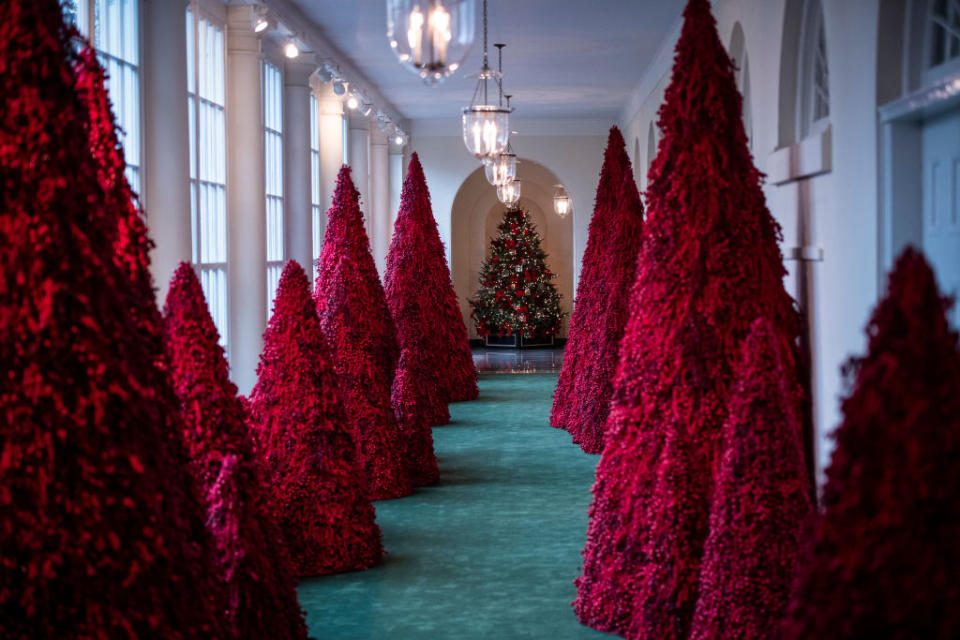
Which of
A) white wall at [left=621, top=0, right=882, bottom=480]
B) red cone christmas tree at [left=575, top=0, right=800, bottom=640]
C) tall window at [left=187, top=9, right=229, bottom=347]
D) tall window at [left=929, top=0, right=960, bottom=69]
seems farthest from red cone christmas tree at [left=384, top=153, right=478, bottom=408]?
tall window at [left=929, top=0, right=960, bottom=69]

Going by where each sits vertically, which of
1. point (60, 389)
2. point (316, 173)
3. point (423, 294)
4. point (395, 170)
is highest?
point (395, 170)

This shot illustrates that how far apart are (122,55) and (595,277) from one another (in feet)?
15.7

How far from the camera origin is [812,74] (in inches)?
228

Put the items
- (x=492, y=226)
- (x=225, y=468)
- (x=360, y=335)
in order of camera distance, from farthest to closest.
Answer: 1. (x=492, y=226)
2. (x=360, y=335)
3. (x=225, y=468)

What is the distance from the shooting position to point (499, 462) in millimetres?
9367

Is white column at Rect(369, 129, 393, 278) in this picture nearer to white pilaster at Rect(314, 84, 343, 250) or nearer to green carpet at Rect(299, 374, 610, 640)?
white pilaster at Rect(314, 84, 343, 250)

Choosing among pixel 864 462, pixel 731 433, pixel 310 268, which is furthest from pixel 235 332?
pixel 864 462

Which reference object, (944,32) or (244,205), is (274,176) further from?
(944,32)

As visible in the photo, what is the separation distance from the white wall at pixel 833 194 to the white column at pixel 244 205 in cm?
532

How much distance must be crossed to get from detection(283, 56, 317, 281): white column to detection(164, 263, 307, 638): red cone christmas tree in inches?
318

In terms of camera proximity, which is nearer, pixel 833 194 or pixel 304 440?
pixel 833 194

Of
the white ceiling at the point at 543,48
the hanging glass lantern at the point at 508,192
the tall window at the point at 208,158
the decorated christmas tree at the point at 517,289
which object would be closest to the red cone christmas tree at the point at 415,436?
the tall window at the point at 208,158

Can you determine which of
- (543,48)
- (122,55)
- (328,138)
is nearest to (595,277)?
(543,48)

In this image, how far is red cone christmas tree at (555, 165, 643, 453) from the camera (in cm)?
903
